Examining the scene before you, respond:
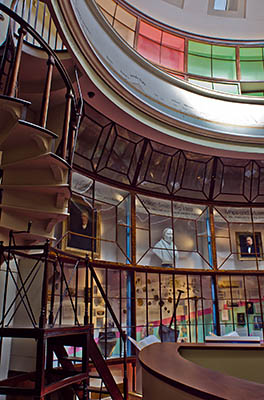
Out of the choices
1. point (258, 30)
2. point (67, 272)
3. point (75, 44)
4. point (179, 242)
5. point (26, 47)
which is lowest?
point (67, 272)

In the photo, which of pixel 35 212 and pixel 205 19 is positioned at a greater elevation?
pixel 205 19

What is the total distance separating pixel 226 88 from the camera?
9.39m

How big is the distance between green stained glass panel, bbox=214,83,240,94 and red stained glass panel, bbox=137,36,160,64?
1.84m

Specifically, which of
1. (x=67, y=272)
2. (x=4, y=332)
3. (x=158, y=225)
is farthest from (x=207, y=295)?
(x=4, y=332)

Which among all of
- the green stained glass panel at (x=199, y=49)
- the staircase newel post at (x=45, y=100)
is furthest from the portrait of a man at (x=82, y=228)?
the green stained glass panel at (x=199, y=49)

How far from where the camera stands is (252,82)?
9.48 m

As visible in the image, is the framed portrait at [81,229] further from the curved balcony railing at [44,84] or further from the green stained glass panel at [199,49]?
the green stained glass panel at [199,49]

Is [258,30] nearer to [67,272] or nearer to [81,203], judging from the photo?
[81,203]

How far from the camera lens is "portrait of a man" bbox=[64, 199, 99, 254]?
6398 millimetres

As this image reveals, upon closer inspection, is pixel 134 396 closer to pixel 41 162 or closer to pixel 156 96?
pixel 41 162

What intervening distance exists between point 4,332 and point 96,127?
15.3 feet

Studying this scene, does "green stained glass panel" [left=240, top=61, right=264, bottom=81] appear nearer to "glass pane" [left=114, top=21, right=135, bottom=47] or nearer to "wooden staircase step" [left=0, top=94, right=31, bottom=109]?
"glass pane" [left=114, top=21, right=135, bottom=47]

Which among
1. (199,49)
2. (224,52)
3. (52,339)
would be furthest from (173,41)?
(52,339)

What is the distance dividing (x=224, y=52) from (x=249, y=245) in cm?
540
